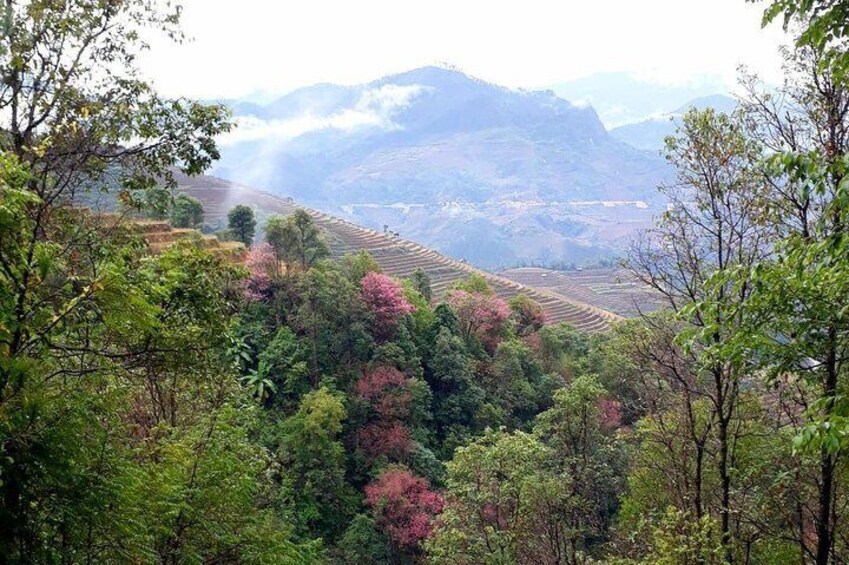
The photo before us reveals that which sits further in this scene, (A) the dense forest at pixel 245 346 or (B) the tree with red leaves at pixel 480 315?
(B) the tree with red leaves at pixel 480 315

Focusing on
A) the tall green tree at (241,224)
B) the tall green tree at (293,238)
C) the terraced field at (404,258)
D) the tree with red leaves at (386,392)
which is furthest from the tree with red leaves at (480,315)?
the terraced field at (404,258)

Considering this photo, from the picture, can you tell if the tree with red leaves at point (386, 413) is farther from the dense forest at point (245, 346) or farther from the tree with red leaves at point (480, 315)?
the tree with red leaves at point (480, 315)

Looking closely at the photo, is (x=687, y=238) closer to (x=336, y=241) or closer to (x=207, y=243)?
(x=207, y=243)

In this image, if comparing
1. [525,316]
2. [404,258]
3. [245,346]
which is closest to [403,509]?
[245,346]

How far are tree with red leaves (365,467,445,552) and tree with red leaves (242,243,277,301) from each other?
10.4 metres

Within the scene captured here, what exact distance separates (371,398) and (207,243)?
11.6 metres

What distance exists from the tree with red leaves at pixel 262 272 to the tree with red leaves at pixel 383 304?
416 centimetres

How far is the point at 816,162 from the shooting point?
3844 mm

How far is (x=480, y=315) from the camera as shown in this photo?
33.7 m

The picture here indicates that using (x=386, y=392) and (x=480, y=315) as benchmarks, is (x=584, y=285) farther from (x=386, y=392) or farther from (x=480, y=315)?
(x=386, y=392)

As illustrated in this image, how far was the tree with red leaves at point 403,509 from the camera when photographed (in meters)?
20.4

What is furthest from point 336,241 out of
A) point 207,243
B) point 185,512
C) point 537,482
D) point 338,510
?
point 185,512

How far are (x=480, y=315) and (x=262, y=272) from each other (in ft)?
39.4

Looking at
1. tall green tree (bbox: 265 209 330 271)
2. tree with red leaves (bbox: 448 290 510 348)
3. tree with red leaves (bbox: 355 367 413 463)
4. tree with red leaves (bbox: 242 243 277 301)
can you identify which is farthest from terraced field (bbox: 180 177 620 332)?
tree with red leaves (bbox: 355 367 413 463)
